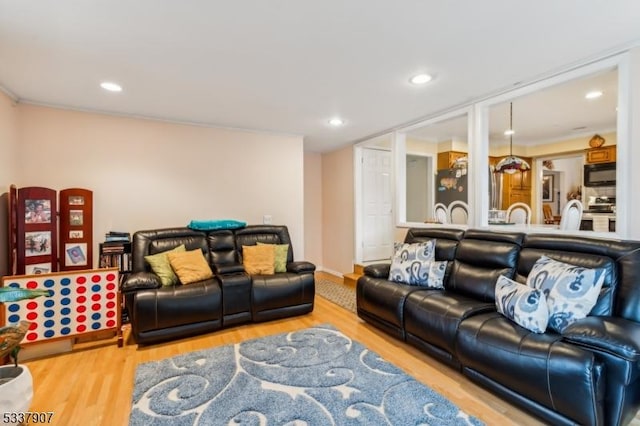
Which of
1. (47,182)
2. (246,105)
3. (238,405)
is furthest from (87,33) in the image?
(238,405)

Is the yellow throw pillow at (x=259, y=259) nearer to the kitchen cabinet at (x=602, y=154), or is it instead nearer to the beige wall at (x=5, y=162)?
the beige wall at (x=5, y=162)

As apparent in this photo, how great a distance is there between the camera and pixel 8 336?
66.0 inches

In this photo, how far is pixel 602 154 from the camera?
17.0ft

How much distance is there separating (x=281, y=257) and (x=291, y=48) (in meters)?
2.39

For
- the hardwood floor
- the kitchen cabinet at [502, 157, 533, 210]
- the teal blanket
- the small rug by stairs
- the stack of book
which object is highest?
the kitchen cabinet at [502, 157, 533, 210]

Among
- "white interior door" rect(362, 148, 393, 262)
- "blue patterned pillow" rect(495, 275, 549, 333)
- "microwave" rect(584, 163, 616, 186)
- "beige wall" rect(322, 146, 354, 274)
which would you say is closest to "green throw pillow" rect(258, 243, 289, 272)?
"beige wall" rect(322, 146, 354, 274)

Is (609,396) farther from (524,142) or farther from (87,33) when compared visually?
(524,142)

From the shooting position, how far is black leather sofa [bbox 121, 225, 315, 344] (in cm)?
278

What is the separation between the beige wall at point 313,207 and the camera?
230 inches

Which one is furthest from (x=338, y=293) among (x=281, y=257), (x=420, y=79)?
(x=420, y=79)

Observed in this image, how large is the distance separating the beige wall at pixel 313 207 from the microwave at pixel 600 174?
16.2 ft

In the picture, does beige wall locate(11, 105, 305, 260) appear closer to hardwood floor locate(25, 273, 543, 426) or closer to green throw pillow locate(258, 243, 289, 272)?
green throw pillow locate(258, 243, 289, 272)

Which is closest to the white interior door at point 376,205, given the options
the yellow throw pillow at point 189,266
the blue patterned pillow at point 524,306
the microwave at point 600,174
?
the yellow throw pillow at point 189,266

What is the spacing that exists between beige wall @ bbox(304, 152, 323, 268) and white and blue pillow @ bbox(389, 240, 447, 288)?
2.80 meters
